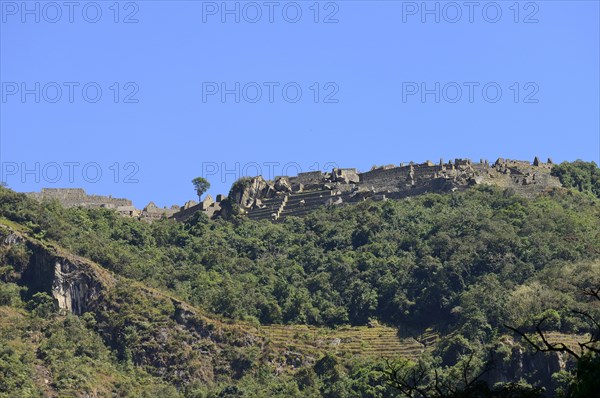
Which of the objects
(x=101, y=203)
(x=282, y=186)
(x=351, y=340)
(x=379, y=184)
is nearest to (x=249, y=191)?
(x=282, y=186)

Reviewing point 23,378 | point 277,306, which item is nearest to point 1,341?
point 23,378

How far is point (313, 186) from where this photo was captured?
98125 mm

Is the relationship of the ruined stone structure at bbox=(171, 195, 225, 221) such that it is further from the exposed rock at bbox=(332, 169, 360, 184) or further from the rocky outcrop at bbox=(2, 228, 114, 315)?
the rocky outcrop at bbox=(2, 228, 114, 315)

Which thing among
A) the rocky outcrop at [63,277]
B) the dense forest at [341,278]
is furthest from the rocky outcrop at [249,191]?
the rocky outcrop at [63,277]

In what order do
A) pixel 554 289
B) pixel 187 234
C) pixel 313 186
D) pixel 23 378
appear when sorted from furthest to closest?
pixel 313 186 → pixel 187 234 → pixel 554 289 → pixel 23 378

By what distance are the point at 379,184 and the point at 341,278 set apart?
13592 millimetres

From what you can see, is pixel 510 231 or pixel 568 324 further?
pixel 510 231

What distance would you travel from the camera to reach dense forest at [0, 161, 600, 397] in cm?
7081

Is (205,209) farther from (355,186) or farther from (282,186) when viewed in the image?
(355,186)

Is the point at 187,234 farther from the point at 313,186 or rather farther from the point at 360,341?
the point at 360,341

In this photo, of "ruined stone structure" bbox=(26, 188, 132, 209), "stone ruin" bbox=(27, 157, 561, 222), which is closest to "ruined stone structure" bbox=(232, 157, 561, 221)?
"stone ruin" bbox=(27, 157, 561, 222)

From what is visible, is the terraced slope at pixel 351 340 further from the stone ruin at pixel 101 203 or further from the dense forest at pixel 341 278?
the stone ruin at pixel 101 203

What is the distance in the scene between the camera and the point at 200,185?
4205 inches

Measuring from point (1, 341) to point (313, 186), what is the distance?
30383mm
